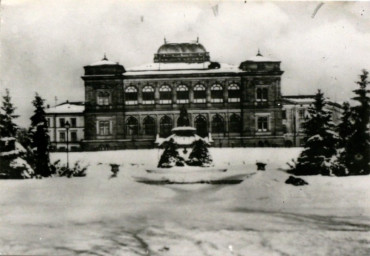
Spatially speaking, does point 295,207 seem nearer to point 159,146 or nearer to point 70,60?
point 159,146

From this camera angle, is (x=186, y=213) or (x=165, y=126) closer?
(x=186, y=213)

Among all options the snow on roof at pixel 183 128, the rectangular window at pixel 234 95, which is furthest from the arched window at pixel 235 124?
the snow on roof at pixel 183 128

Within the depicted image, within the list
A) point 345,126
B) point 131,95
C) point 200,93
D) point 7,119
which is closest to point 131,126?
point 131,95

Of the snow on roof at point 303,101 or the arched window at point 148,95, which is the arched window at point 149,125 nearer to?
the arched window at point 148,95

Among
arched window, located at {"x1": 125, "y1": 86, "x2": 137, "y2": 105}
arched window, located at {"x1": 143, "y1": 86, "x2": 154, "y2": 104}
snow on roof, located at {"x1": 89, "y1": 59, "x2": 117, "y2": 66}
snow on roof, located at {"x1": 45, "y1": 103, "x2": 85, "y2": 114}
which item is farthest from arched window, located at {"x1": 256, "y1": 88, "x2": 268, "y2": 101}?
snow on roof, located at {"x1": 45, "y1": 103, "x2": 85, "y2": 114}

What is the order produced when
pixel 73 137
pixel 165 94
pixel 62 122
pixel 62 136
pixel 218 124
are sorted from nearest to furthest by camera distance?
pixel 62 122 < pixel 62 136 < pixel 73 137 < pixel 218 124 < pixel 165 94

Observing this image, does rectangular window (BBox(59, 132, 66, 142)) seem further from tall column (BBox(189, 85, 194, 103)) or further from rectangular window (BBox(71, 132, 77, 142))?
tall column (BBox(189, 85, 194, 103))

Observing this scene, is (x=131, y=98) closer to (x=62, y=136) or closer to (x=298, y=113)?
(x=62, y=136)

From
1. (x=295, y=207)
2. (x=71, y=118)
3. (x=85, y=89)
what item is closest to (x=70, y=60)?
(x=85, y=89)
